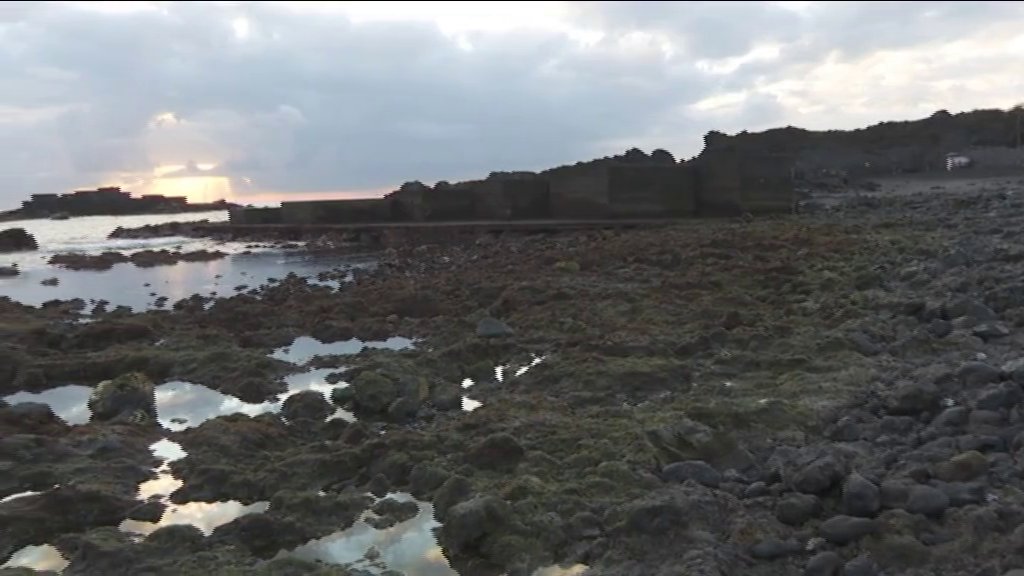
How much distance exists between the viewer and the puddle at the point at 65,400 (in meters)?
5.43

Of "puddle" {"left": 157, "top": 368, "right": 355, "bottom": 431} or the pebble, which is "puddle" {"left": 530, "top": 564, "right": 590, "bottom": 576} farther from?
"puddle" {"left": 157, "top": 368, "right": 355, "bottom": 431}

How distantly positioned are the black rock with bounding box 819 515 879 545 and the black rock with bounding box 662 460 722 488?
636mm

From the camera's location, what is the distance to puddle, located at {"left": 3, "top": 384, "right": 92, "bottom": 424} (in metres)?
5.43

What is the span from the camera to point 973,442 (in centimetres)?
345

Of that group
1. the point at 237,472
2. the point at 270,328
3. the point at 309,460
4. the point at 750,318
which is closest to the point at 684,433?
the point at 309,460

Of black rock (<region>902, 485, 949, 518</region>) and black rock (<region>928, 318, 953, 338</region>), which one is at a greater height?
black rock (<region>928, 318, 953, 338</region>)

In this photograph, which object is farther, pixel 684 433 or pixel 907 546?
pixel 684 433

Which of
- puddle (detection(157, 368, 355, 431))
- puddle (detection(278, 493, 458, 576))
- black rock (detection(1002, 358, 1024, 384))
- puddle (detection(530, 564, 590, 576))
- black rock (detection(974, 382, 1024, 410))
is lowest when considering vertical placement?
puddle (detection(530, 564, 590, 576))

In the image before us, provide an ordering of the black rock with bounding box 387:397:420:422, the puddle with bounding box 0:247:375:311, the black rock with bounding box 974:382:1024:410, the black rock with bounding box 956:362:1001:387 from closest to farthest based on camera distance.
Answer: the black rock with bounding box 974:382:1024:410 → the black rock with bounding box 956:362:1001:387 → the black rock with bounding box 387:397:420:422 → the puddle with bounding box 0:247:375:311

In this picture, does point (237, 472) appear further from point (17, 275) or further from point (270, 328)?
point (17, 275)

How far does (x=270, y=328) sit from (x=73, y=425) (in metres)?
3.23

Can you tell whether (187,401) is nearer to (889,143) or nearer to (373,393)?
(373,393)

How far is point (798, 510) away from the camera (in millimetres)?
3107

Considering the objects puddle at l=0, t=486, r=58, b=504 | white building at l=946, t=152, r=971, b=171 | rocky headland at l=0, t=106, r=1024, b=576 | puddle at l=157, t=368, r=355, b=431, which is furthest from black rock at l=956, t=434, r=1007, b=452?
white building at l=946, t=152, r=971, b=171
